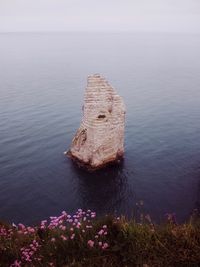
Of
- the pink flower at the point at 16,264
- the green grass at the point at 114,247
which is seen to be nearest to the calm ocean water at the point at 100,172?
the green grass at the point at 114,247

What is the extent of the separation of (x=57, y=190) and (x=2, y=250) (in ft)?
78.4

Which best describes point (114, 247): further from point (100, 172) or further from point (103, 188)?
point (100, 172)

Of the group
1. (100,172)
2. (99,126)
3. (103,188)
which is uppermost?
(99,126)

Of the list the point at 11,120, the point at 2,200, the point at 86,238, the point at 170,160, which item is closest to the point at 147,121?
the point at 170,160

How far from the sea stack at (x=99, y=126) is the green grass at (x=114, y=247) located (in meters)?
28.2

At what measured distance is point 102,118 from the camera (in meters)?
42.0

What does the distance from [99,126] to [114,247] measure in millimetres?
29881

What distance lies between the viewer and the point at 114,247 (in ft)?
39.9

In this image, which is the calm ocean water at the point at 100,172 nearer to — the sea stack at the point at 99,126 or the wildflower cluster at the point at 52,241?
the sea stack at the point at 99,126

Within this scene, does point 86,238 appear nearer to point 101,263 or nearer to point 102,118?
point 101,263

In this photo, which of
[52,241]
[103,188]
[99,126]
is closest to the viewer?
[52,241]

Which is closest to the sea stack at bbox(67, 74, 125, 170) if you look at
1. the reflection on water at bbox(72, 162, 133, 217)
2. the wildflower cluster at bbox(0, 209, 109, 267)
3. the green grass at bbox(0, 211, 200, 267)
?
the reflection on water at bbox(72, 162, 133, 217)

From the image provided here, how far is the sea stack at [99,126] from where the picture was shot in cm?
4159

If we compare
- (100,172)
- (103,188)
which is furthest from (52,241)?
(100,172)
